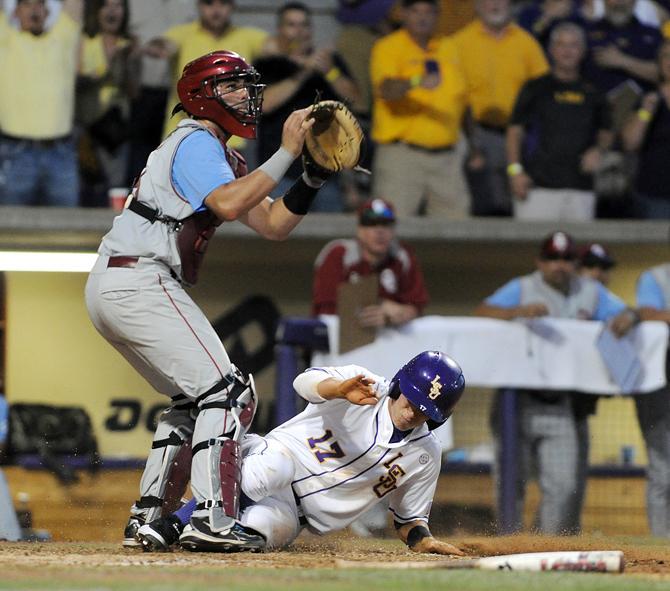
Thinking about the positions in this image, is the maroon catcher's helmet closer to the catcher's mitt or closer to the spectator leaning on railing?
the catcher's mitt

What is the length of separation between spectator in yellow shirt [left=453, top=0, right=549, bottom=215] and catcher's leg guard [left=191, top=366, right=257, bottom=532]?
5.15 meters

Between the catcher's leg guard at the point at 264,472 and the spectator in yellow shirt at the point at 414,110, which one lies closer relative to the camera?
the catcher's leg guard at the point at 264,472

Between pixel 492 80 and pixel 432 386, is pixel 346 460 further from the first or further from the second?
pixel 492 80

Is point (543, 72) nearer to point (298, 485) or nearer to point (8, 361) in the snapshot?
point (8, 361)

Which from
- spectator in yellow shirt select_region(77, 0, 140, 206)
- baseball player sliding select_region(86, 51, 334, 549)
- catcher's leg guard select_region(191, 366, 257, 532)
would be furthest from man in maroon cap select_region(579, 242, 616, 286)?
catcher's leg guard select_region(191, 366, 257, 532)

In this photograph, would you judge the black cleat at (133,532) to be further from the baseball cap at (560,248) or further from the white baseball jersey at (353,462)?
the baseball cap at (560,248)

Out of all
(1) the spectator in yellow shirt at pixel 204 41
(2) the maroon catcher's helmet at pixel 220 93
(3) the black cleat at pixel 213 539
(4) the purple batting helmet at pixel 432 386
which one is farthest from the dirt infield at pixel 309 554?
(1) the spectator in yellow shirt at pixel 204 41

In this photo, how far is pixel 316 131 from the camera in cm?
526

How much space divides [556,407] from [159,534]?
12.3ft

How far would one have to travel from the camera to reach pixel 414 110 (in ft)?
31.0

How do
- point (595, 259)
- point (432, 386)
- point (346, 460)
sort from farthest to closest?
point (595, 259) → point (346, 460) → point (432, 386)

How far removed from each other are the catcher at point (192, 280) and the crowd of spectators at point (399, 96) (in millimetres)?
4087

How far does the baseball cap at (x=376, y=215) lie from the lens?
8.23 meters

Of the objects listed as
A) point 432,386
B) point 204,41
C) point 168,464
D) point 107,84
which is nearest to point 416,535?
point 432,386
